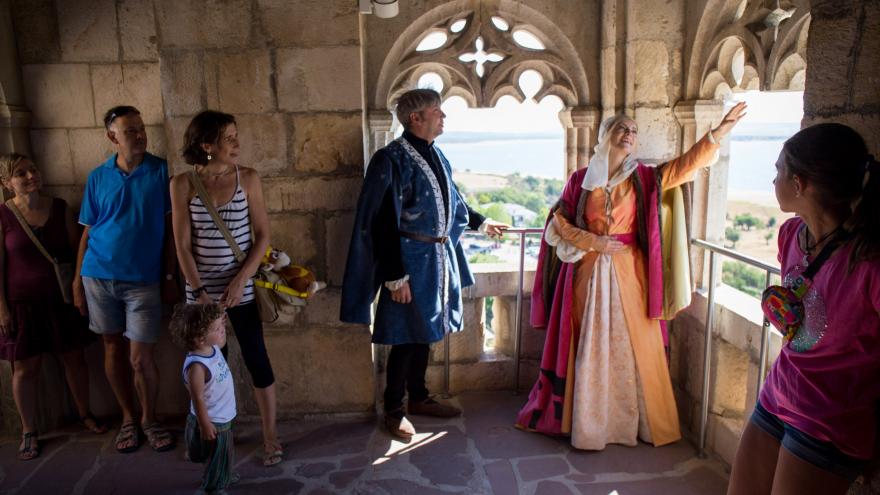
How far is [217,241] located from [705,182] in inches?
89.0

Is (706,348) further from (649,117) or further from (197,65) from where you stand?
(197,65)

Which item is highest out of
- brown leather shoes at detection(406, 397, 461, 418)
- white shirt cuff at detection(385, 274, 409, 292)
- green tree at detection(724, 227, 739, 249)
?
white shirt cuff at detection(385, 274, 409, 292)

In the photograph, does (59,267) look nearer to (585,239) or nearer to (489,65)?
(489,65)

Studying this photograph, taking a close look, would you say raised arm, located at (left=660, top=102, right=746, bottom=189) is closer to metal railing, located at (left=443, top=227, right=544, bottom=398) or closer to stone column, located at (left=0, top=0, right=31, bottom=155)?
metal railing, located at (left=443, top=227, right=544, bottom=398)

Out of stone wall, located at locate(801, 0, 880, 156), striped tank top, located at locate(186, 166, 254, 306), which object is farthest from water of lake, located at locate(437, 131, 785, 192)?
stone wall, located at locate(801, 0, 880, 156)

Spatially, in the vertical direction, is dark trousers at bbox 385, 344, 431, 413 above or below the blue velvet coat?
below

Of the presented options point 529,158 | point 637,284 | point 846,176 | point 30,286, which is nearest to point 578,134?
point 637,284

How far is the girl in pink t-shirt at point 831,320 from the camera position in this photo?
4.17 ft

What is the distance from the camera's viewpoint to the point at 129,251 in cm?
276

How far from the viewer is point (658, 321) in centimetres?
284

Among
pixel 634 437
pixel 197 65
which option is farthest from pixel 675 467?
pixel 197 65

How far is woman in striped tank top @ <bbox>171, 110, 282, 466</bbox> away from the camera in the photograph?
7.70 ft

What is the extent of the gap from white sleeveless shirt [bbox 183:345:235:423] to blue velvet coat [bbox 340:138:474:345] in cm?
65

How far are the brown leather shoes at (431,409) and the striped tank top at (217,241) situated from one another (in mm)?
1088
